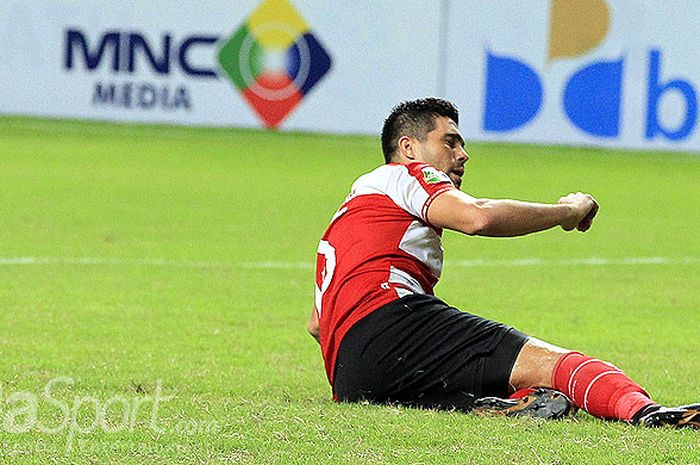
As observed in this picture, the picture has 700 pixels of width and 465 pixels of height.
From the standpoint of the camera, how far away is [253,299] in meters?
10.0

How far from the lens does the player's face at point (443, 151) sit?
21.9 feet

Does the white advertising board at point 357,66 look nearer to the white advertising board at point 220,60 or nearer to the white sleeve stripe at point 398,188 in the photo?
the white advertising board at point 220,60

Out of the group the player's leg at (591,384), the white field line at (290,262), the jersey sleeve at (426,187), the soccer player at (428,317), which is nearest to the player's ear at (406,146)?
the soccer player at (428,317)

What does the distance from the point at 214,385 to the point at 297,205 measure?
895 centimetres

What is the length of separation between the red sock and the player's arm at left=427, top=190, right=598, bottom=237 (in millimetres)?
516

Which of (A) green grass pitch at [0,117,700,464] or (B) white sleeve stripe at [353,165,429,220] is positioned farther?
(B) white sleeve stripe at [353,165,429,220]

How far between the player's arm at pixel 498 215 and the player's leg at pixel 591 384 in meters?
0.48

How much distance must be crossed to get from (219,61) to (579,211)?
16.3 meters

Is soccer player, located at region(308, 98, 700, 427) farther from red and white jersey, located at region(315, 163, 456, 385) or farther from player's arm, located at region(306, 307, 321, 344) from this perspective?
player's arm, located at region(306, 307, 321, 344)

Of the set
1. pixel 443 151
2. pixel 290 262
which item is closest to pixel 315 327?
pixel 443 151

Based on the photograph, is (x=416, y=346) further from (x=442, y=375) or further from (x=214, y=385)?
(x=214, y=385)

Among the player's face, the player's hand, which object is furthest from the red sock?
the player's face

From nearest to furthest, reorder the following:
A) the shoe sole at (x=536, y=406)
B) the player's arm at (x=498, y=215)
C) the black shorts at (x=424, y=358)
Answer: the shoe sole at (x=536, y=406) < the player's arm at (x=498, y=215) < the black shorts at (x=424, y=358)

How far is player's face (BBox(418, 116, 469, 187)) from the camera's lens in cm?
669
